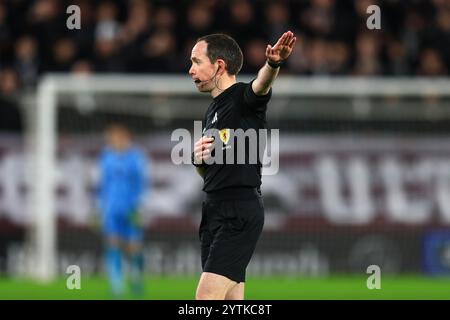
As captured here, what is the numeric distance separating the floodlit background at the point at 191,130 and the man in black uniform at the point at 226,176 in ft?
26.3

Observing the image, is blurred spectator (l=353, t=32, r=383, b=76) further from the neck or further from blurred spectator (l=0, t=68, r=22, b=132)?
the neck

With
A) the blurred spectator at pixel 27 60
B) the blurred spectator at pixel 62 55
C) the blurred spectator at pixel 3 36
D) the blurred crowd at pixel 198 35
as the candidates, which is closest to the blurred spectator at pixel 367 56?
the blurred crowd at pixel 198 35

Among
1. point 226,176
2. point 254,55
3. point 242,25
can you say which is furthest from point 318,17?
point 226,176

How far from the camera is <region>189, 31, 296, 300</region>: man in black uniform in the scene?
600cm

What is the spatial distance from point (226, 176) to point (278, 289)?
21.3 feet

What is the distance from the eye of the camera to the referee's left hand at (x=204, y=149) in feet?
20.0

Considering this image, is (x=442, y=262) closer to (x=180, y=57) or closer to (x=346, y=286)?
(x=346, y=286)

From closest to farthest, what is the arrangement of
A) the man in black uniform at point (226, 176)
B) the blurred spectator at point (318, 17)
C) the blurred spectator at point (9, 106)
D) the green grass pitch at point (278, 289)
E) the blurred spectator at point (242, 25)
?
1. the man in black uniform at point (226, 176)
2. the green grass pitch at point (278, 289)
3. the blurred spectator at point (9, 106)
4. the blurred spectator at point (242, 25)
5. the blurred spectator at point (318, 17)

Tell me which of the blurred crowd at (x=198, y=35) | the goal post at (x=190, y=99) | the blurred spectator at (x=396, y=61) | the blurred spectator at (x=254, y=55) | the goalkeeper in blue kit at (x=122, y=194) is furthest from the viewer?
the blurred spectator at (x=396, y=61)

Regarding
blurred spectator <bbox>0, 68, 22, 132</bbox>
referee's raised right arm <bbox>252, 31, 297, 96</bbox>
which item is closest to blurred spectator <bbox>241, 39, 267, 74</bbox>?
blurred spectator <bbox>0, 68, 22, 132</bbox>

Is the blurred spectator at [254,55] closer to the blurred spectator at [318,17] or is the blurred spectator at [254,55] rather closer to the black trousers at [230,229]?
the blurred spectator at [318,17]

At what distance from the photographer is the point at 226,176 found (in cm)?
616

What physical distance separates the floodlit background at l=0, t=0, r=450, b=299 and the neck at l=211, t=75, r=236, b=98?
8.04 meters

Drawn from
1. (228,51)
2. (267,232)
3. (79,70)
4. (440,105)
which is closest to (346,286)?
(267,232)
